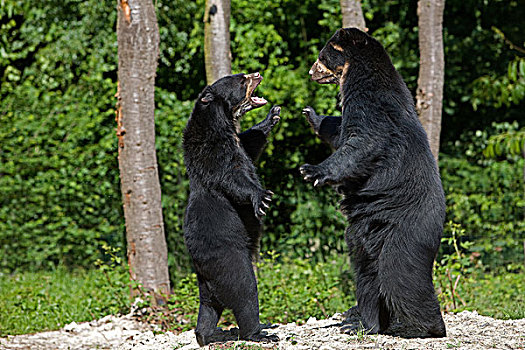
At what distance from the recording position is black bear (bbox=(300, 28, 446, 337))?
4137mm

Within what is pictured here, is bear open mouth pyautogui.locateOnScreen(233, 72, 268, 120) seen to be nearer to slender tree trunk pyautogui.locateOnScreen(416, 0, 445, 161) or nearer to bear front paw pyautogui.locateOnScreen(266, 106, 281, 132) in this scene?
bear front paw pyautogui.locateOnScreen(266, 106, 281, 132)

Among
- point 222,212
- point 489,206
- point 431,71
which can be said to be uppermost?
point 431,71

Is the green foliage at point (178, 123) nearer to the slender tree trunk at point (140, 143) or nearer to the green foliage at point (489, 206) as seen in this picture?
the green foliage at point (489, 206)

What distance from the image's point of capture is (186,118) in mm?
9141

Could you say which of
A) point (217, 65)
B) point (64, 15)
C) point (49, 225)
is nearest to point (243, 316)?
point (217, 65)

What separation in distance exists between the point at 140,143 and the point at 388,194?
133 inches

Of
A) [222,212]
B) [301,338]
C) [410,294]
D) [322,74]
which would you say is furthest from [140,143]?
[410,294]

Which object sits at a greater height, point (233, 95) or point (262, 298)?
point (233, 95)

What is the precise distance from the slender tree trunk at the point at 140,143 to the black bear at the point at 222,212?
2222mm

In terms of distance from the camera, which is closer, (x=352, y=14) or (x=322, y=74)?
(x=322, y=74)

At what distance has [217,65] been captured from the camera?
A: 731 centimetres

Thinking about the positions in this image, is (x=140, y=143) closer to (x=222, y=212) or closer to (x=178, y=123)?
(x=178, y=123)

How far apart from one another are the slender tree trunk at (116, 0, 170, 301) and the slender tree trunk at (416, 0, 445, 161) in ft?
10.4

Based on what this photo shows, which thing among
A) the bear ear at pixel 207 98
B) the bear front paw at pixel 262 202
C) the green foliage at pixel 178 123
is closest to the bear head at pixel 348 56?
the bear ear at pixel 207 98
